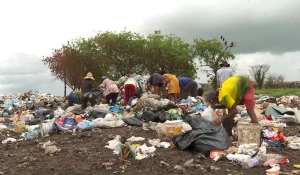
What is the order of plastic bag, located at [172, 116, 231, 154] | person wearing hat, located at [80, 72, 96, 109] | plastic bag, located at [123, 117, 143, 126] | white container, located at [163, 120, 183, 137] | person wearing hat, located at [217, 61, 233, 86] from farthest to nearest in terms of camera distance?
person wearing hat, located at [80, 72, 96, 109] → person wearing hat, located at [217, 61, 233, 86] → plastic bag, located at [123, 117, 143, 126] → white container, located at [163, 120, 183, 137] → plastic bag, located at [172, 116, 231, 154]

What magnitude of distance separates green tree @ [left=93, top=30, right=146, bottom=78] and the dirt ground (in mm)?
23497

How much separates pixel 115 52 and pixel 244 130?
83.0ft

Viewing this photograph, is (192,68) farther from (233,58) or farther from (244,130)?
(244,130)

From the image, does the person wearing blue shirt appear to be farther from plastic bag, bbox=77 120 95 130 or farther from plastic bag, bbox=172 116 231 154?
plastic bag, bbox=172 116 231 154

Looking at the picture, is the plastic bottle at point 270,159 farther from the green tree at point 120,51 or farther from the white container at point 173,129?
the green tree at point 120,51

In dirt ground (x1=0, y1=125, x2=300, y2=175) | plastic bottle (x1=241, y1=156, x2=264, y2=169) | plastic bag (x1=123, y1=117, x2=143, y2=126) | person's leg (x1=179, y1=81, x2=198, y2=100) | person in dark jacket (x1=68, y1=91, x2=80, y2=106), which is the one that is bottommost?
Result: dirt ground (x1=0, y1=125, x2=300, y2=175)

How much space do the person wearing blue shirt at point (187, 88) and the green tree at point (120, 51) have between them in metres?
18.1

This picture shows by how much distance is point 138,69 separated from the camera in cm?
3155

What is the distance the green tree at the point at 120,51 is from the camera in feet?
99.5

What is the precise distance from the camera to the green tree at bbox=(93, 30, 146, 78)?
99.5 ft

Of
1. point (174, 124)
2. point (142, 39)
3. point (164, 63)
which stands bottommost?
point (174, 124)

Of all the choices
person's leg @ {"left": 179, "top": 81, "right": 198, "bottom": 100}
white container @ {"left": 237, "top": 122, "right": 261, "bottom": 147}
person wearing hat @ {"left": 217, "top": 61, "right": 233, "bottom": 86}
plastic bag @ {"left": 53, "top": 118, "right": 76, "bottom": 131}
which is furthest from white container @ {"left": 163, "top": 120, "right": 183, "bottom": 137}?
person's leg @ {"left": 179, "top": 81, "right": 198, "bottom": 100}

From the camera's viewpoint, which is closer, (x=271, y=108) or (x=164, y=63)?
(x=271, y=108)

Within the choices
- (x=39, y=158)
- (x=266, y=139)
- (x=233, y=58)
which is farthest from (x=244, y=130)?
(x=233, y=58)
